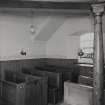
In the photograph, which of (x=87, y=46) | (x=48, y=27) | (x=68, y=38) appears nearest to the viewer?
(x=87, y=46)

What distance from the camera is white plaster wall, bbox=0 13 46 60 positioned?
5.10 metres

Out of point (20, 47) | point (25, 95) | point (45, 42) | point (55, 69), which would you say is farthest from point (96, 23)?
point (45, 42)

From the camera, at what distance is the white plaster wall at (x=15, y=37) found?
16.7 feet

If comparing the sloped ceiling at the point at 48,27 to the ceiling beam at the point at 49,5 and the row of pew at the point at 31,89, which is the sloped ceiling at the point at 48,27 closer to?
the row of pew at the point at 31,89

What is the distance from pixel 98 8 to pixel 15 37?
346cm

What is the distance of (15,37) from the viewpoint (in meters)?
5.49

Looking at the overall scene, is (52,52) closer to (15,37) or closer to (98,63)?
(15,37)

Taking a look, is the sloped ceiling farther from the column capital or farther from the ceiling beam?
the column capital

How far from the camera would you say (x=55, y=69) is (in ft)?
18.5

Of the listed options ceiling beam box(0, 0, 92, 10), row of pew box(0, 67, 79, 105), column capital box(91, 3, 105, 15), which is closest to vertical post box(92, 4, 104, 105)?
column capital box(91, 3, 105, 15)

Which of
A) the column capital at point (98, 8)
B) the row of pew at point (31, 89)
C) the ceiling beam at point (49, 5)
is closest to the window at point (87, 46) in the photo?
the row of pew at point (31, 89)

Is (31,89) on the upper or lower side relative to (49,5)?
lower

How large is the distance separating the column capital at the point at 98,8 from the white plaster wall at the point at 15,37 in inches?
115

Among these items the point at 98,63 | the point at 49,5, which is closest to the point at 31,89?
the point at 98,63
